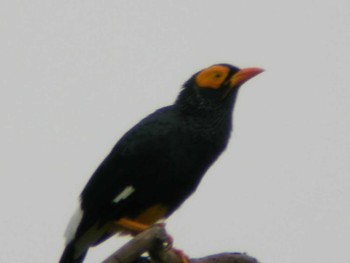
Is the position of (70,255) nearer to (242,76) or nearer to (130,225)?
(130,225)

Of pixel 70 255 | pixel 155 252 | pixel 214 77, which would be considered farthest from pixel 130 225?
pixel 214 77

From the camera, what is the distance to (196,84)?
8.16 m

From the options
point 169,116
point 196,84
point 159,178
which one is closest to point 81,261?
point 159,178

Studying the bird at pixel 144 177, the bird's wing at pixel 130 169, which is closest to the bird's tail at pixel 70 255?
the bird at pixel 144 177

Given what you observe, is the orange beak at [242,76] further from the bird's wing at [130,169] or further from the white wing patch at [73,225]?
the white wing patch at [73,225]

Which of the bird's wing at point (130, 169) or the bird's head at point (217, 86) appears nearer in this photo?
the bird's wing at point (130, 169)

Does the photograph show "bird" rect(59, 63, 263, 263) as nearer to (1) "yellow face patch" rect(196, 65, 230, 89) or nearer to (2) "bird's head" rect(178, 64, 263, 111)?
(2) "bird's head" rect(178, 64, 263, 111)

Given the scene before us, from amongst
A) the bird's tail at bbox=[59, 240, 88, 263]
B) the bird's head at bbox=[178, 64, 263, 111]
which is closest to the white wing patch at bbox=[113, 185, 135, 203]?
the bird's tail at bbox=[59, 240, 88, 263]

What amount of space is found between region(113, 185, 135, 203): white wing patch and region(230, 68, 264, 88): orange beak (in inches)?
61.8

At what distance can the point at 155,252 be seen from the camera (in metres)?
5.61

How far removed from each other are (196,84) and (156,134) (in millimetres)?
969

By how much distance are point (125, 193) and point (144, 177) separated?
0.73 feet

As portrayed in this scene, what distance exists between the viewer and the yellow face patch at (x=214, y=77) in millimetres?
8102

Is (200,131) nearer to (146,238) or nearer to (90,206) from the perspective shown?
(90,206)
